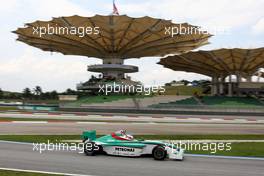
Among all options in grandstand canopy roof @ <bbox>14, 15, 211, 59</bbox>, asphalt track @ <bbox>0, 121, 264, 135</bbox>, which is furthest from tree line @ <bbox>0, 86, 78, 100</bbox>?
asphalt track @ <bbox>0, 121, 264, 135</bbox>

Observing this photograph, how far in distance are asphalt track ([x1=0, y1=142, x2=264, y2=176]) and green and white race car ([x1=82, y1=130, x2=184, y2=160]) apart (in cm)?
28

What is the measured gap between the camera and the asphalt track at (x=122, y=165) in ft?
34.4

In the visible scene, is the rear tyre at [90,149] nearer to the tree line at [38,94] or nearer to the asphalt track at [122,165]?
the asphalt track at [122,165]

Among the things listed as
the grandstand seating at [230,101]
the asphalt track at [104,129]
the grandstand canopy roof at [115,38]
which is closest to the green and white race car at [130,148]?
the asphalt track at [104,129]

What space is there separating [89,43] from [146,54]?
15525mm

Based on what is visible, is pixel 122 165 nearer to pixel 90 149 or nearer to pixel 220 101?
pixel 90 149

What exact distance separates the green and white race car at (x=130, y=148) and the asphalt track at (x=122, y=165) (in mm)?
283

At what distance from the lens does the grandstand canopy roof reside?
59781 mm

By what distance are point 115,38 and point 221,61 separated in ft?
68.3

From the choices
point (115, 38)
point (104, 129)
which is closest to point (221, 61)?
point (115, 38)

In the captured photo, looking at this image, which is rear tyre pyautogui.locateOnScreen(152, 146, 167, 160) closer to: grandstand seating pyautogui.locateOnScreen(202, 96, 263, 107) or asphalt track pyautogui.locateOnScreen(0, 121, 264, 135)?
asphalt track pyautogui.locateOnScreen(0, 121, 264, 135)

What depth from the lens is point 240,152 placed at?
575 inches

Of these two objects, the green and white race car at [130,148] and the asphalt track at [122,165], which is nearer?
the asphalt track at [122,165]

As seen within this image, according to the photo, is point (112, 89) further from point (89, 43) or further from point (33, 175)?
point (33, 175)
